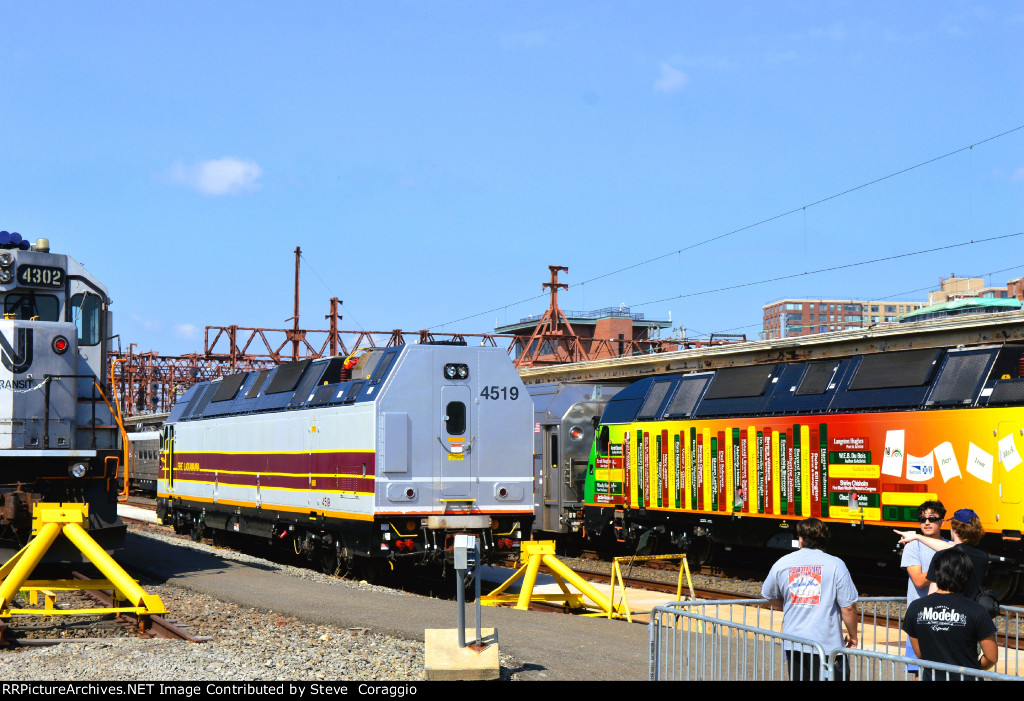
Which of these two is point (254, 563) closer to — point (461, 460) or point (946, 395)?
point (461, 460)

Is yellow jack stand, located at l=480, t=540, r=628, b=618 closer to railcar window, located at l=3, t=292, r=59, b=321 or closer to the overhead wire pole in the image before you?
railcar window, located at l=3, t=292, r=59, b=321

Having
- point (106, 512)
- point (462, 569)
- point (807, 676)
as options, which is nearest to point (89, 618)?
point (106, 512)

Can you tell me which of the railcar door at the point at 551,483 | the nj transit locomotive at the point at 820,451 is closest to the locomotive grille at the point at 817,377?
the nj transit locomotive at the point at 820,451

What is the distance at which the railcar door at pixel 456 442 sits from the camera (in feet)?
56.5

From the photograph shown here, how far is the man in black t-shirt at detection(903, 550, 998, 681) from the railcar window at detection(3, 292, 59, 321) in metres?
12.9

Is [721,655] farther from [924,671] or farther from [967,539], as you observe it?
[967,539]

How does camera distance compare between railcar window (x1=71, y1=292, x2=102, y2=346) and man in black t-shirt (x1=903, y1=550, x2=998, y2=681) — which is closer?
man in black t-shirt (x1=903, y1=550, x2=998, y2=681)

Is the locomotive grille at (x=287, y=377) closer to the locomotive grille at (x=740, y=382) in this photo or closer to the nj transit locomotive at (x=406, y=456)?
the nj transit locomotive at (x=406, y=456)

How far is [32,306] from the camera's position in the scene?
1548 cm

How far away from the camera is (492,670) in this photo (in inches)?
368

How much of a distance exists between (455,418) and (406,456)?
3.50 ft

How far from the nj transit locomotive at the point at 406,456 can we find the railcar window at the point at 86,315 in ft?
13.1

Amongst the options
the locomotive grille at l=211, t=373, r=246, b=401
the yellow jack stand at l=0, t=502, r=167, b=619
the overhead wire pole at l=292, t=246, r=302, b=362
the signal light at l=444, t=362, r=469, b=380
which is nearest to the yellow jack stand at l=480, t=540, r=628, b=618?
the signal light at l=444, t=362, r=469, b=380

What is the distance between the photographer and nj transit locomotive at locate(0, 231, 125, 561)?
1451 cm
